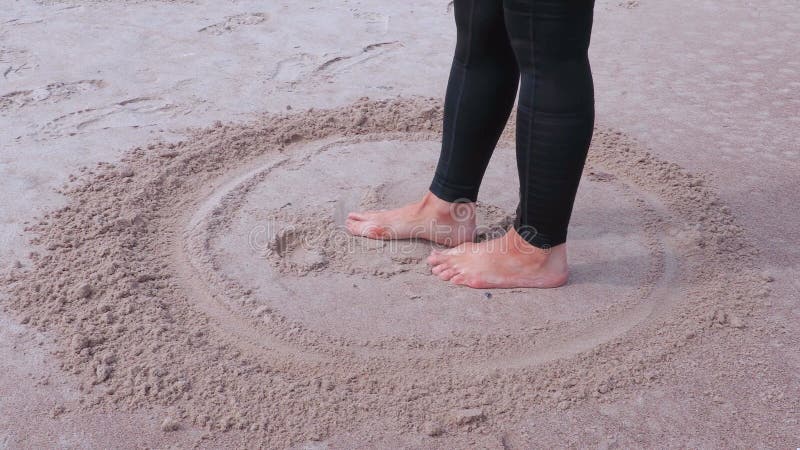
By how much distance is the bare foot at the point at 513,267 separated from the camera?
2.08 metres

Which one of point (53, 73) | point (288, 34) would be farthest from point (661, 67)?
point (53, 73)

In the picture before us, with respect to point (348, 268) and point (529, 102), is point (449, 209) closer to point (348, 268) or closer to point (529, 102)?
point (348, 268)

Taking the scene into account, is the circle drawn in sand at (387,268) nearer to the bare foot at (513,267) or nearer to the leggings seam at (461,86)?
the bare foot at (513,267)

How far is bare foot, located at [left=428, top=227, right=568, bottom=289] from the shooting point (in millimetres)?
2076

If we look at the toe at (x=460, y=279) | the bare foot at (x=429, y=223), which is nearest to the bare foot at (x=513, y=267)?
the toe at (x=460, y=279)

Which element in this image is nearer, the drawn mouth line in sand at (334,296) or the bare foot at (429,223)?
the drawn mouth line in sand at (334,296)

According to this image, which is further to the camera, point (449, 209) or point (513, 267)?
point (449, 209)

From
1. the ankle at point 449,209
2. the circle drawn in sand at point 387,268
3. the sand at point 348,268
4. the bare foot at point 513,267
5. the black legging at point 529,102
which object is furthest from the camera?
the ankle at point 449,209

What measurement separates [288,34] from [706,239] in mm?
2575

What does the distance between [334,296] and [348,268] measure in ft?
0.50

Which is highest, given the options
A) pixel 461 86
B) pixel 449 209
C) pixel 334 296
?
pixel 461 86

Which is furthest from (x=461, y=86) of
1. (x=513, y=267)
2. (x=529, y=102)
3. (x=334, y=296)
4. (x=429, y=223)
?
(x=334, y=296)

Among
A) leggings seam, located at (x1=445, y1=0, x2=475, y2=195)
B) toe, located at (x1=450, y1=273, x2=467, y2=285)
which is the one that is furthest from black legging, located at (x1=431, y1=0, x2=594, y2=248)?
toe, located at (x1=450, y1=273, x2=467, y2=285)

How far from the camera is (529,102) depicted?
187 centimetres
